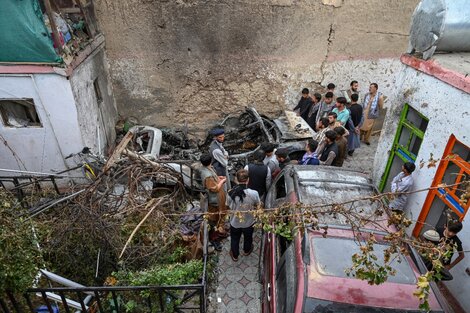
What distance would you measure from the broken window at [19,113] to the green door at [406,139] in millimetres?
7898

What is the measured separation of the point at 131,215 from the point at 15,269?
6.54 feet

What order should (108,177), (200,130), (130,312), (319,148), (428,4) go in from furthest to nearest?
(200,130)
(319,148)
(108,177)
(428,4)
(130,312)

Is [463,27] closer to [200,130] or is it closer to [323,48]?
[323,48]

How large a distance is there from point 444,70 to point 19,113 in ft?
28.7

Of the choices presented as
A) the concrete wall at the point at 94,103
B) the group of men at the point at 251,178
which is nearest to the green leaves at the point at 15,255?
the group of men at the point at 251,178

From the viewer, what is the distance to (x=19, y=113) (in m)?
7.64

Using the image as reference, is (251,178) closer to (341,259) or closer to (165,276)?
(165,276)

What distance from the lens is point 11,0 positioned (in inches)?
247

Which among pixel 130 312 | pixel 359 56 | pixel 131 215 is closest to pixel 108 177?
pixel 131 215

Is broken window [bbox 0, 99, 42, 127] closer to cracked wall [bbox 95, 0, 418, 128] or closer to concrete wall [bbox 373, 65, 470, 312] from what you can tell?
cracked wall [bbox 95, 0, 418, 128]

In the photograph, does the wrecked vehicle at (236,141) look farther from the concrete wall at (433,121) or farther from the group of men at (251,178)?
the concrete wall at (433,121)

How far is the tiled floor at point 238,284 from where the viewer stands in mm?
5086

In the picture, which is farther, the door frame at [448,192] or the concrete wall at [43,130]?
the concrete wall at [43,130]

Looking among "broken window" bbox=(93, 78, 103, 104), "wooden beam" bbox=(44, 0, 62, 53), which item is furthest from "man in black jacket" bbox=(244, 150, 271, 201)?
"broken window" bbox=(93, 78, 103, 104)
